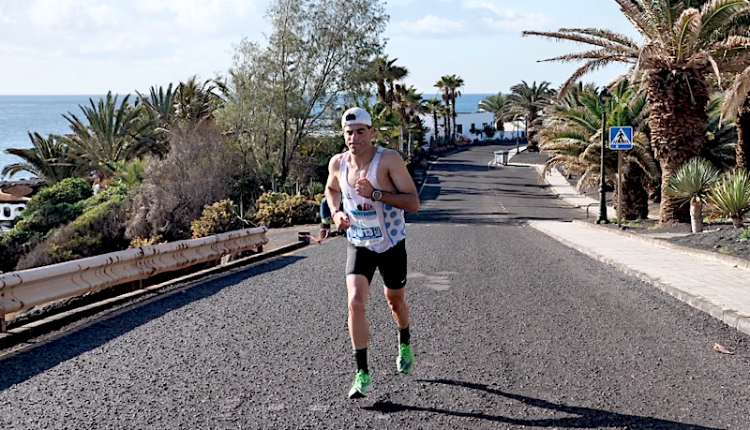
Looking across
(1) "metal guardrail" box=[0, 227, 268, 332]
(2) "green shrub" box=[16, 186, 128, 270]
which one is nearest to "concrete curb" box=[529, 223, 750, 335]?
(1) "metal guardrail" box=[0, 227, 268, 332]

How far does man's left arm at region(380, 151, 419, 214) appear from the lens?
5.65 metres

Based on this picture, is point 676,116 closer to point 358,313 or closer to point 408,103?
point 358,313

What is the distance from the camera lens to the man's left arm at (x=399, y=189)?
223 inches

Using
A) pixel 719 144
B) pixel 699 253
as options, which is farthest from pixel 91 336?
pixel 719 144

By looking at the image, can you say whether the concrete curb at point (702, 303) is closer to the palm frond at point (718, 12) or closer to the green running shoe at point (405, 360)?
the green running shoe at point (405, 360)

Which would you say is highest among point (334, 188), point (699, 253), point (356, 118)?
point (356, 118)

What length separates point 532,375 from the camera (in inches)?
245

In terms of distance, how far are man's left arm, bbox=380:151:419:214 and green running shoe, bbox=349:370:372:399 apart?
3.87 ft

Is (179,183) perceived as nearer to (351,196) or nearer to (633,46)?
(633,46)

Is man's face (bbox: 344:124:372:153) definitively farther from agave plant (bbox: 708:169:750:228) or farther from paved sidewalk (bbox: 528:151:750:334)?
agave plant (bbox: 708:169:750:228)

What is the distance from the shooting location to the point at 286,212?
30.6m

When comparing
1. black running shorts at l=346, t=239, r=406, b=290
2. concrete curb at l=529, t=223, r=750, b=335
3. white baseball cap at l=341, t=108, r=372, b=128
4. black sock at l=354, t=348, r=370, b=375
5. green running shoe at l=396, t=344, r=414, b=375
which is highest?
white baseball cap at l=341, t=108, r=372, b=128

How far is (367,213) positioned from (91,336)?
363cm

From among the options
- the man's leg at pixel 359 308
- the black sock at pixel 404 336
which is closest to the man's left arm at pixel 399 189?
the man's leg at pixel 359 308
